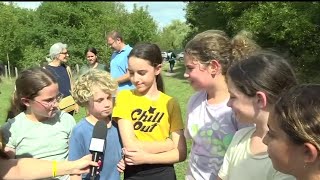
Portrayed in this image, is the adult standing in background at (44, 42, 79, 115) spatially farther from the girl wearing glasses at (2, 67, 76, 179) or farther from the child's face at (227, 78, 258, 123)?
the child's face at (227, 78, 258, 123)

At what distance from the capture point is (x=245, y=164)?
2.18 m

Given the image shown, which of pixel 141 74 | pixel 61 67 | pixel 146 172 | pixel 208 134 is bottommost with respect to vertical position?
pixel 61 67

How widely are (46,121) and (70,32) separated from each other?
125 feet

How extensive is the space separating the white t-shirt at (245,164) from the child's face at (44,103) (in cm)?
126

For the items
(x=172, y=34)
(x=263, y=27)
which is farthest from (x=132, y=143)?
(x=172, y=34)

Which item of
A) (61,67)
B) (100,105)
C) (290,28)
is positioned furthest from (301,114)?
(290,28)

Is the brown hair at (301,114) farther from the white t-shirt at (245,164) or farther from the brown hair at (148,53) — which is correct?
the brown hair at (148,53)

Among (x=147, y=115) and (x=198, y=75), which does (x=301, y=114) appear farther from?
(x=147, y=115)

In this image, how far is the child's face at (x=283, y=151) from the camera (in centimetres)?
170

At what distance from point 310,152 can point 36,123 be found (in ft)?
6.34

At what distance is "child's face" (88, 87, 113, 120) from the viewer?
2.84 metres

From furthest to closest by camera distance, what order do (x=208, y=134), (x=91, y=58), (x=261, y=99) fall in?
(x=91, y=58)
(x=208, y=134)
(x=261, y=99)

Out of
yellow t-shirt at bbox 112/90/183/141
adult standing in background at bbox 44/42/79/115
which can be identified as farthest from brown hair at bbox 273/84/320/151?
adult standing in background at bbox 44/42/79/115

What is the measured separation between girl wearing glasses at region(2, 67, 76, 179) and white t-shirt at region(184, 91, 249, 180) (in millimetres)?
918
